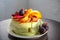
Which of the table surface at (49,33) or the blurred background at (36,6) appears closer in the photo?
the table surface at (49,33)

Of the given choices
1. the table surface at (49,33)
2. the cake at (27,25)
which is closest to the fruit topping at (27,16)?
the cake at (27,25)

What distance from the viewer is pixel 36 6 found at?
2127 millimetres

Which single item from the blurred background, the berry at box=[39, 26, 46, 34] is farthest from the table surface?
the blurred background

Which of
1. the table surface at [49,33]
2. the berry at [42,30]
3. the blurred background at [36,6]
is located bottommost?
the blurred background at [36,6]

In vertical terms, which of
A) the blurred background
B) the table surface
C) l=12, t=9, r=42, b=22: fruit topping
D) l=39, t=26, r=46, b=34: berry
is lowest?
the blurred background

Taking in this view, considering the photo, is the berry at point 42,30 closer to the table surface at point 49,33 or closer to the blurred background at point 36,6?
the table surface at point 49,33

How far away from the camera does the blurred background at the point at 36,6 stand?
74.2 inches

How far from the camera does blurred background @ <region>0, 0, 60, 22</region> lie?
74.2 inches

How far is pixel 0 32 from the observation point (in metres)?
1.03

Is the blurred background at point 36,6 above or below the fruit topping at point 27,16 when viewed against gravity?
below

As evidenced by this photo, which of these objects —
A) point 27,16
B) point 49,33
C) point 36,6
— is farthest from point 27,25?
point 36,6

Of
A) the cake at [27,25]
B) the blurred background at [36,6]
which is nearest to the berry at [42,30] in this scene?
the cake at [27,25]

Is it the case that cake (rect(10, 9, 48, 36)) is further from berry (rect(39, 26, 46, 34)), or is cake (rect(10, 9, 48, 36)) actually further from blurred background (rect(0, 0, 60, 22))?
blurred background (rect(0, 0, 60, 22))

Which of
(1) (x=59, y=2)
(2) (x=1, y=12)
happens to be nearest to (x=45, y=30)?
(1) (x=59, y=2)
